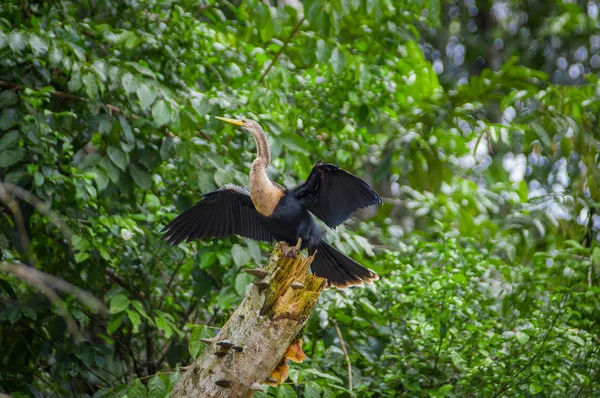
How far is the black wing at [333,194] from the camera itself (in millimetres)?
3520

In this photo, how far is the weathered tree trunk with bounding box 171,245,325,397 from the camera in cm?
296

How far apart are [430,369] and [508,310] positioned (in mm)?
551

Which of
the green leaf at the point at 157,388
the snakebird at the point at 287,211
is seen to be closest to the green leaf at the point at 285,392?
the green leaf at the point at 157,388

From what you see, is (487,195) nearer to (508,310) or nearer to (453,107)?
(453,107)

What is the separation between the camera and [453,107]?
5598mm

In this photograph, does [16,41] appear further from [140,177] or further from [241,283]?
[241,283]

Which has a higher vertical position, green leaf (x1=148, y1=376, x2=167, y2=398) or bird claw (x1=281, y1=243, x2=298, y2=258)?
bird claw (x1=281, y1=243, x2=298, y2=258)

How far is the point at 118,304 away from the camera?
397cm

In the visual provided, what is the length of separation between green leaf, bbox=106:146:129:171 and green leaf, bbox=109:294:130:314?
2.10 feet

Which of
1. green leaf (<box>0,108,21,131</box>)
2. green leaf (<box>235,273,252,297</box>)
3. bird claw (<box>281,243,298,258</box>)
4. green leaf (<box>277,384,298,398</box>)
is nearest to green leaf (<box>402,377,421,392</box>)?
green leaf (<box>277,384,298,398</box>)

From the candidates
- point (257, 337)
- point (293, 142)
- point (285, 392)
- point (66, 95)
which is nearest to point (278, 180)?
point (293, 142)

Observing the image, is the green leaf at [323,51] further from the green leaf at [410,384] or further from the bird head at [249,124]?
the green leaf at [410,384]

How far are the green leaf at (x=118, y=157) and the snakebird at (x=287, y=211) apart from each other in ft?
1.29

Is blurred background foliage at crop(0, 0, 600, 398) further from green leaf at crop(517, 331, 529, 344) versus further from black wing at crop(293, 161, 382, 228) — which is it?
black wing at crop(293, 161, 382, 228)
